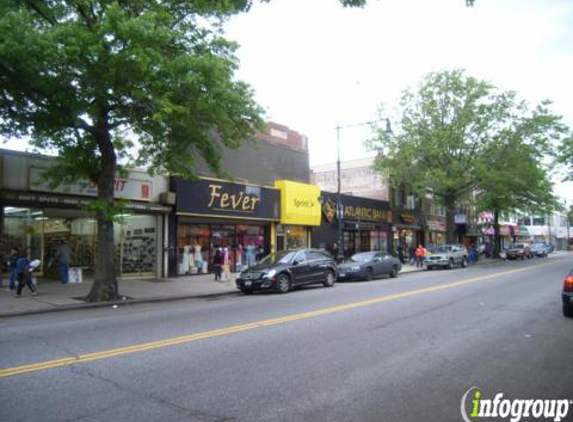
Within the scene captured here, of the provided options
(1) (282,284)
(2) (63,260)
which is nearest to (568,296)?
(1) (282,284)

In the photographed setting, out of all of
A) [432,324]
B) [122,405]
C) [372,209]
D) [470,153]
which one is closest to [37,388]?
[122,405]

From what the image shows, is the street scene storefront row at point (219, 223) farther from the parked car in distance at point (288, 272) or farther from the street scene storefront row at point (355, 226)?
the street scene storefront row at point (355, 226)

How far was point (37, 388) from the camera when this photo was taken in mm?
5262

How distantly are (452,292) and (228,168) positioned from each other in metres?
13.4

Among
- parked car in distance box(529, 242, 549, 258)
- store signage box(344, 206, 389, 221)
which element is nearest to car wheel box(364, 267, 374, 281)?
store signage box(344, 206, 389, 221)

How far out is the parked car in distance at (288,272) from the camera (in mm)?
15925

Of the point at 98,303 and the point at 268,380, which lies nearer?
the point at 268,380

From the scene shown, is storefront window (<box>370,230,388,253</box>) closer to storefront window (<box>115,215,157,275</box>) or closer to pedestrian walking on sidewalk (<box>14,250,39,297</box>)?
storefront window (<box>115,215,157,275</box>)

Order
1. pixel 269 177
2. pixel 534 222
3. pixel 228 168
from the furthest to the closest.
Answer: pixel 534 222
pixel 269 177
pixel 228 168

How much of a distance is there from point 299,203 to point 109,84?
16.2 meters

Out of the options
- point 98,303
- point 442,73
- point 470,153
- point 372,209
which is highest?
point 442,73

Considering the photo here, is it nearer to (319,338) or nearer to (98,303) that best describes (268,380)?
(319,338)

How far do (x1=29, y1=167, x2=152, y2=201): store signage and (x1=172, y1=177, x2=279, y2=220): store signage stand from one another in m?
1.52

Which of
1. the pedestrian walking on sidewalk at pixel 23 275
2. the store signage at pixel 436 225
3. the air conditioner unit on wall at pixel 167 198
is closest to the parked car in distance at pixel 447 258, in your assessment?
the store signage at pixel 436 225
